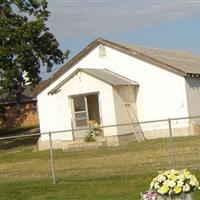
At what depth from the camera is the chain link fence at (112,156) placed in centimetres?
1803

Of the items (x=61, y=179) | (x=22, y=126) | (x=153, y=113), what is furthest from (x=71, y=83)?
(x=22, y=126)

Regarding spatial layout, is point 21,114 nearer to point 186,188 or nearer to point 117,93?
point 117,93

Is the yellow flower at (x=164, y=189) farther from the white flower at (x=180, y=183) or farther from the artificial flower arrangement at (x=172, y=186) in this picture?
the white flower at (x=180, y=183)

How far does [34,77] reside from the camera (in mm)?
35938

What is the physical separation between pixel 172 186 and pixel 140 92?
78.8 feet

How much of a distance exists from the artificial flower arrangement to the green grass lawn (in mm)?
4840

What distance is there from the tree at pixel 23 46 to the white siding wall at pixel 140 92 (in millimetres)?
2230

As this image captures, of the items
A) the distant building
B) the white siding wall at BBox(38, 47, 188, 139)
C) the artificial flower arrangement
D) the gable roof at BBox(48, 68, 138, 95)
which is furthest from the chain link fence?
the distant building

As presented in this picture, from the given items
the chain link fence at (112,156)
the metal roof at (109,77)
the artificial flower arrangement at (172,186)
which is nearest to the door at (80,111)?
the chain link fence at (112,156)

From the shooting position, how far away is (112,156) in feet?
72.2

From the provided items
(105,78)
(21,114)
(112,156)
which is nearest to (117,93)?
(105,78)

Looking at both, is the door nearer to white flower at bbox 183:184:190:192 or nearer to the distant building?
white flower at bbox 183:184:190:192

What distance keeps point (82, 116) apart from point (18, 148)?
5.28 metres

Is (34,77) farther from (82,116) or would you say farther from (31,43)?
(82,116)
